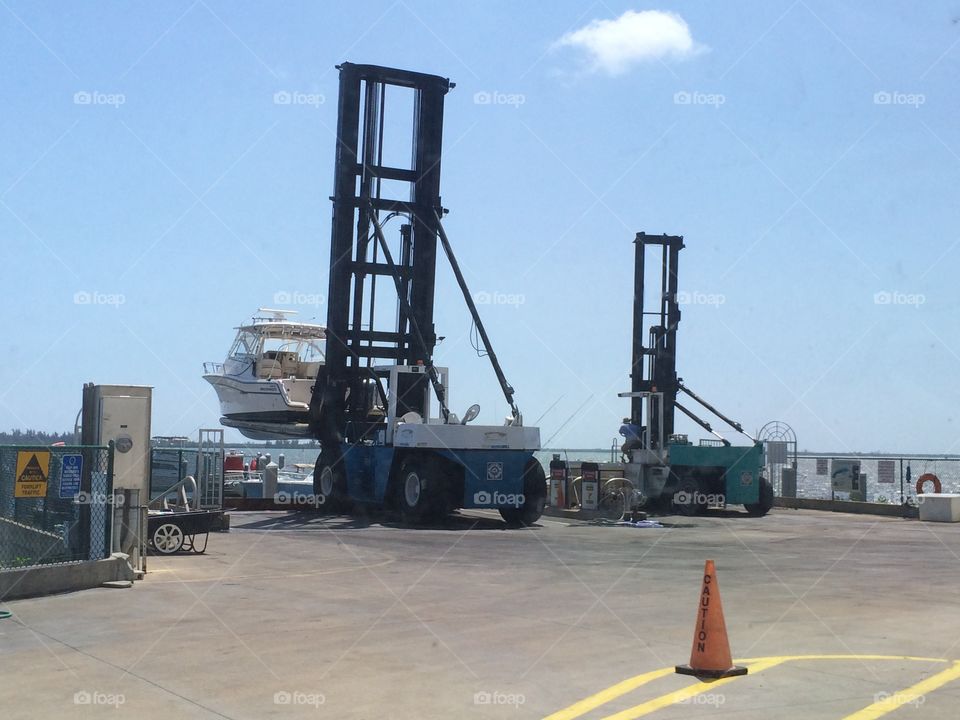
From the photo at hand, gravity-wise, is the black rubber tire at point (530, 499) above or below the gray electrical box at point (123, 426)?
below

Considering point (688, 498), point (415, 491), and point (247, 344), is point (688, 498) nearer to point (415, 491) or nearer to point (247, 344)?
point (415, 491)

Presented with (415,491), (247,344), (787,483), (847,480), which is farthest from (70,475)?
(247,344)

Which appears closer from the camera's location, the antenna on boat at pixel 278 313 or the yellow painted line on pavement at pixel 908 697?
the yellow painted line on pavement at pixel 908 697

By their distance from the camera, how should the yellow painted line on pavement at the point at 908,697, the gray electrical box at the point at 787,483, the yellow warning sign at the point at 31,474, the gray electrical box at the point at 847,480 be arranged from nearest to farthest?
the yellow painted line on pavement at the point at 908,697 → the yellow warning sign at the point at 31,474 → the gray electrical box at the point at 847,480 → the gray electrical box at the point at 787,483

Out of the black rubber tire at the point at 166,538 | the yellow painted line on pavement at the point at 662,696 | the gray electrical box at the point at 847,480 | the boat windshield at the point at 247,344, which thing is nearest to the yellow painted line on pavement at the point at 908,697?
the yellow painted line on pavement at the point at 662,696

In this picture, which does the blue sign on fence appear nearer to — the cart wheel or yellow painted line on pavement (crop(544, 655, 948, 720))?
the cart wheel

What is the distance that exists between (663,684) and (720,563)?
8.30 metres

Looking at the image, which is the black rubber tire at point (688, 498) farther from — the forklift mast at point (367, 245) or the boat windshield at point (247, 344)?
the boat windshield at point (247, 344)

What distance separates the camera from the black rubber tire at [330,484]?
26.1 meters

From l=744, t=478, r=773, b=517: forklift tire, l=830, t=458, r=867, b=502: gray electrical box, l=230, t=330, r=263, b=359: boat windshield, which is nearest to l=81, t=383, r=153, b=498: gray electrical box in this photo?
l=744, t=478, r=773, b=517: forklift tire

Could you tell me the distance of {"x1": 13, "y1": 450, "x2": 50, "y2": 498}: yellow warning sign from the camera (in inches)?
492

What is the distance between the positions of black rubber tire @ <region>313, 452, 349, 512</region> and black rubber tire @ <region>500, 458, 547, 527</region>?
13.5ft

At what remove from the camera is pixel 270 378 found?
151 ft

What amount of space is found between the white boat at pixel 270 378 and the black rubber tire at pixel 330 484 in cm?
1730
